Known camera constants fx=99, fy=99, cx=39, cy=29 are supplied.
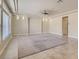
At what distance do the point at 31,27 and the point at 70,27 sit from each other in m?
6.13

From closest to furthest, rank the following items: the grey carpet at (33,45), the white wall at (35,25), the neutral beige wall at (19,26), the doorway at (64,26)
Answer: the grey carpet at (33,45)
the doorway at (64,26)
the neutral beige wall at (19,26)
the white wall at (35,25)

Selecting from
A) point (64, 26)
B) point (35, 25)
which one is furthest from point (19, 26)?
point (64, 26)

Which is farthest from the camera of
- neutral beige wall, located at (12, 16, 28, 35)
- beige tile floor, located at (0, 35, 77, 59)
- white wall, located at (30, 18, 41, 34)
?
white wall, located at (30, 18, 41, 34)

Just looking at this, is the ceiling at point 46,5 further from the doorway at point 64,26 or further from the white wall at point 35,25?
the white wall at point 35,25

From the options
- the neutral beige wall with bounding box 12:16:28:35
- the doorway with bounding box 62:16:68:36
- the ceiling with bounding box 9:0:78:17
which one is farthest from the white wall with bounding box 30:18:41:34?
the ceiling with bounding box 9:0:78:17

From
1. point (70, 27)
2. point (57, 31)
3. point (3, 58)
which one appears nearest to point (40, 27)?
point (57, 31)

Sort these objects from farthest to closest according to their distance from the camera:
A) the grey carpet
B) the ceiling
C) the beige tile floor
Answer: the ceiling
the grey carpet
the beige tile floor

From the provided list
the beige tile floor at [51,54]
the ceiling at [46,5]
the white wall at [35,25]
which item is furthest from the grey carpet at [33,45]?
the white wall at [35,25]

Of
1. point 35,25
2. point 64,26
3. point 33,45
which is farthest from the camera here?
point 35,25

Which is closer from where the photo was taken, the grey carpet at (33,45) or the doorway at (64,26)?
the grey carpet at (33,45)

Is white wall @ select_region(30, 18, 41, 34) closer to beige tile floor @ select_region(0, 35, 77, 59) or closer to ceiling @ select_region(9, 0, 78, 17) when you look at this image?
ceiling @ select_region(9, 0, 78, 17)

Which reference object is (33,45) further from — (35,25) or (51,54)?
(35,25)

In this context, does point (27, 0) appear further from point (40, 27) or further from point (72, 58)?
point (40, 27)

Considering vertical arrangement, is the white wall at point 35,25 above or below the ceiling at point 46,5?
below
